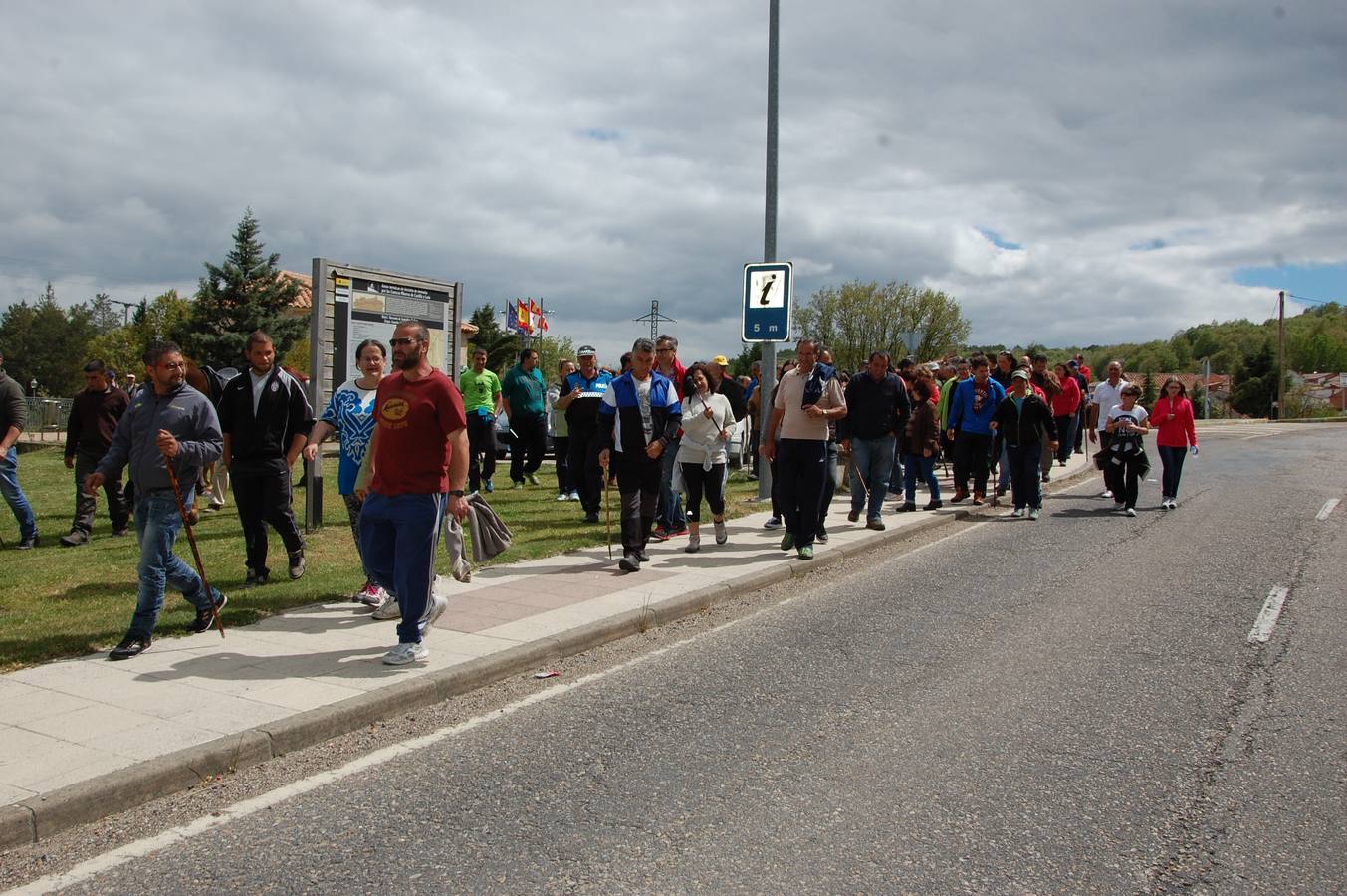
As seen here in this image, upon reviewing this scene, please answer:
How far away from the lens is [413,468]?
19.4ft

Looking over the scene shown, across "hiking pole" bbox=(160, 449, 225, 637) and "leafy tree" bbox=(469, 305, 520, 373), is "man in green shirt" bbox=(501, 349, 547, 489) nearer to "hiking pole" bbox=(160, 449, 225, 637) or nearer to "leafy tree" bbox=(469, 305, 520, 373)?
"hiking pole" bbox=(160, 449, 225, 637)

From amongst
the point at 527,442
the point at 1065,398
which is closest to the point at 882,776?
the point at 527,442

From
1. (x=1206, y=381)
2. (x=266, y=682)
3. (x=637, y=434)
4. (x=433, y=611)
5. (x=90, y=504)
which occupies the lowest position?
(x=266, y=682)

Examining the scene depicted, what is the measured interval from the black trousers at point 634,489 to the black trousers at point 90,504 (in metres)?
5.00

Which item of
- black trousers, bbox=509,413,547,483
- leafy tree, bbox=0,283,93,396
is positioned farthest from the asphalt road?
leafy tree, bbox=0,283,93,396

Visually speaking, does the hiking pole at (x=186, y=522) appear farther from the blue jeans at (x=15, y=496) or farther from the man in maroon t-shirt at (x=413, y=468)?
the blue jeans at (x=15, y=496)

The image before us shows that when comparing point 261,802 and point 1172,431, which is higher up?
point 1172,431

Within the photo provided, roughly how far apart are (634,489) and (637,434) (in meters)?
0.48

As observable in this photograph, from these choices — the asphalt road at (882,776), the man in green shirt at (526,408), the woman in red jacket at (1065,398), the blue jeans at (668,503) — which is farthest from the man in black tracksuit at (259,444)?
the woman in red jacket at (1065,398)

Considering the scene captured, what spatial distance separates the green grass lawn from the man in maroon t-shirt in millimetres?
1613

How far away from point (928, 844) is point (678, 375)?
9.17m

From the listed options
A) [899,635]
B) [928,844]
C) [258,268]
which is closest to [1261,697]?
[899,635]

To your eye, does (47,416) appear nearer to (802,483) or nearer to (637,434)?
(637,434)

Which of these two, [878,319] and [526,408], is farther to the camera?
[878,319]
